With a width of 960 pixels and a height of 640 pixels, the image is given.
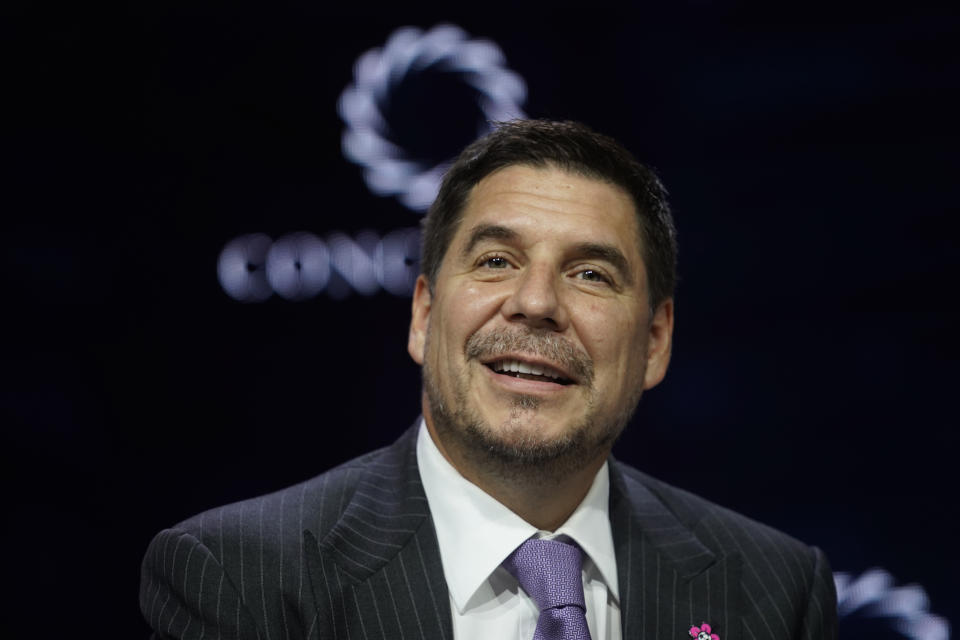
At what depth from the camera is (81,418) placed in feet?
11.5

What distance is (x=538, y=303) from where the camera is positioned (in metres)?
2.42

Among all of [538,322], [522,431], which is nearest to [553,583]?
[522,431]

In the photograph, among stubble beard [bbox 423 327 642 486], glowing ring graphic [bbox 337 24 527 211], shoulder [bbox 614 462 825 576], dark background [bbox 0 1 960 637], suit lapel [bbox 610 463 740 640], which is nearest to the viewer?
stubble beard [bbox 423 327 642 486]

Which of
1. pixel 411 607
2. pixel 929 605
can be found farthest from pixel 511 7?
pixel 929 605

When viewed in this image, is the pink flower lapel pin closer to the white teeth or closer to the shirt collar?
the shirt collar

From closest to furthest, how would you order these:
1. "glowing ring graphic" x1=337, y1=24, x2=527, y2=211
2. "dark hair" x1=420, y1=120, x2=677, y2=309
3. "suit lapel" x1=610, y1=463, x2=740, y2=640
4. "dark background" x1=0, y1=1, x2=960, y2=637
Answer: "suit lapel" x1=610, y1=463, x2=740, y2=640, "dark hair" x1=420, y1=120, x2=677, y2=309, "dark background" x1=0, y1=1, x2=960, y2=637, "glowing ring graphic" x1=337, y1=24, x2=527, y2=211

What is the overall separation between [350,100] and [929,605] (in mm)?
2550

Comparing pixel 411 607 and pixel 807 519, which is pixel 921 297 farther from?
pixel 411 607

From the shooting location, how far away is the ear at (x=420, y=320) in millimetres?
2795

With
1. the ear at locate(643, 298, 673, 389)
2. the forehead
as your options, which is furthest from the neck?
the forehead

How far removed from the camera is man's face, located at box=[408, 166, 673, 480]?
243cm

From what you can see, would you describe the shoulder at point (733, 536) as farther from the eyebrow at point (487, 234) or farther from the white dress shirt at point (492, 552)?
the eyebrow at point (487, 234)

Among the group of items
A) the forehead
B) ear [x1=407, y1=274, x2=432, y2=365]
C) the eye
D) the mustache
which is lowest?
the mustache

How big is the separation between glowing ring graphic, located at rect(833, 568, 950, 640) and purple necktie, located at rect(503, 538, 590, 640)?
4.83ft
